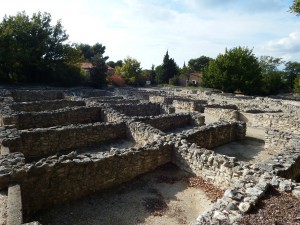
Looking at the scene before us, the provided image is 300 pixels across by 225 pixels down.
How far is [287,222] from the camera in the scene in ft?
16.9

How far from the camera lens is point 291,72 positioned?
74375mm

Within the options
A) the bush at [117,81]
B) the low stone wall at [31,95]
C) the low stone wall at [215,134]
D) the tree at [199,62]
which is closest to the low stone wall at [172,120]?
the low stone wall at [215,134]

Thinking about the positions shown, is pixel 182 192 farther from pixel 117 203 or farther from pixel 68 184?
pixel 68 184

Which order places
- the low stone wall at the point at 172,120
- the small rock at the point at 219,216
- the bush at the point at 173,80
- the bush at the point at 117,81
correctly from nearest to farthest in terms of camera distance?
the small rock at the point at 219,216, the low stone wall at the point at 172,120, the bush at the point at 117,81, the bush at the point at 173,80

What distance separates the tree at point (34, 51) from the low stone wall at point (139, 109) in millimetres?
21291

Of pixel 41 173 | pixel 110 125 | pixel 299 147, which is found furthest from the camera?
pixel 110 125

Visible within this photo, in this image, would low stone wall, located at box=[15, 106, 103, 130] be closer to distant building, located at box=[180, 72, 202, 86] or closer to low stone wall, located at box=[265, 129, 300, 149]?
low stone wall, located at box=[265, 129, 300, 149]

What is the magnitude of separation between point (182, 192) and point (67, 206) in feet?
12.0

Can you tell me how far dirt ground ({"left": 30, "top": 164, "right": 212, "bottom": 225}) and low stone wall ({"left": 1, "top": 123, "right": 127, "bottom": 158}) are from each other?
423 centimetres

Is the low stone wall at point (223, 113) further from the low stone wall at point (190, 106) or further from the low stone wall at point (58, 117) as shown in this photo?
the low stone wall at point (58, 117)

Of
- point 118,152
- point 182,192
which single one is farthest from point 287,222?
point 118,152

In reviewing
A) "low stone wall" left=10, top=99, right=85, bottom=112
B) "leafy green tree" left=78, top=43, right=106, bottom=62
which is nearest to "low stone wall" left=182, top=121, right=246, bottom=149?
"low stone wall" left=10, top=99, right=85, bottom=112

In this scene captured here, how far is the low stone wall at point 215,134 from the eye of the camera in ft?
39.9

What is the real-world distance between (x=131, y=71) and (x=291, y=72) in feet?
163
